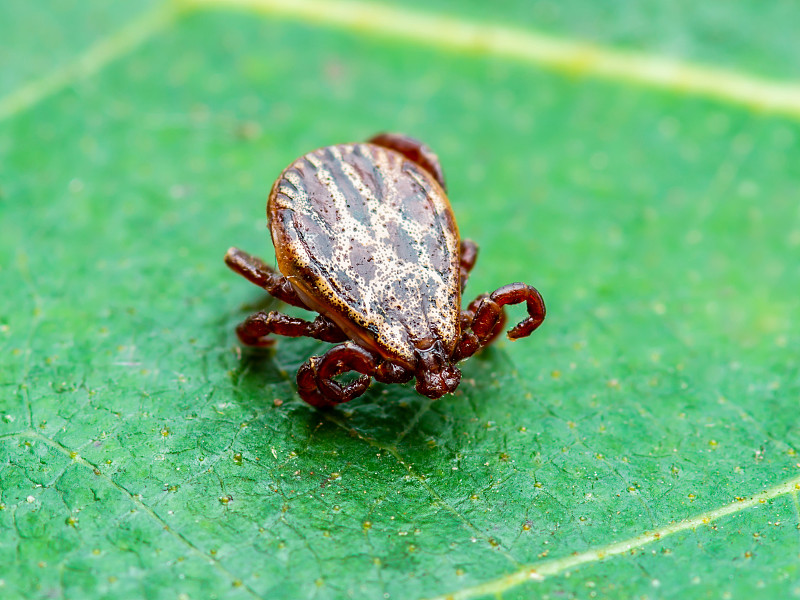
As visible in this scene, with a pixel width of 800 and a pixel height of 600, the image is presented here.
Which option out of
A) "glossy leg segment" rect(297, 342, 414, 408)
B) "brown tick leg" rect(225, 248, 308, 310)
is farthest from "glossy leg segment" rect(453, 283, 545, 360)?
"brown tick leg" rect(225, 248, 308, 310)

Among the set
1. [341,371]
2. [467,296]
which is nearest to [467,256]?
[467,296]

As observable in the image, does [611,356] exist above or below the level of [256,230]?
below

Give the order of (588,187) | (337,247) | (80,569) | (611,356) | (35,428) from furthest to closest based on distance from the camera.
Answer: (588,187)
(611,356)
(337,247)
(35,428)
(80,569)

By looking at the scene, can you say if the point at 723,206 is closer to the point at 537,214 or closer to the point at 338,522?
the point at 537,214

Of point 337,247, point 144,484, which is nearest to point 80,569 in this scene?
point 144,484

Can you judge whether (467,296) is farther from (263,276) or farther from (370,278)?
(263,276)

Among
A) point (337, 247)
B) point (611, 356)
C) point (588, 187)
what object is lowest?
point (611, 356)

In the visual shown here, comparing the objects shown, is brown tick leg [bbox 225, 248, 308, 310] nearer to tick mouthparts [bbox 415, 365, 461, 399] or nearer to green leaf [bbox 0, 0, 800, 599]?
green leaf [bbox 0, 0, 800, 599]
